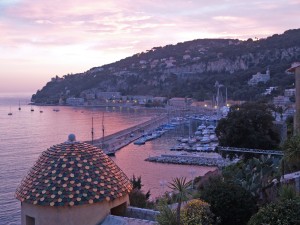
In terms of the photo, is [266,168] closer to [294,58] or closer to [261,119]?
[261,119]

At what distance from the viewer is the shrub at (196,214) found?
25.7 feet

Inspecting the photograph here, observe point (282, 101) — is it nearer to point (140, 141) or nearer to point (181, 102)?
A: point (140, 141)

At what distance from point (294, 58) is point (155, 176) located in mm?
89417

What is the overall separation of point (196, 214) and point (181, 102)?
362ft

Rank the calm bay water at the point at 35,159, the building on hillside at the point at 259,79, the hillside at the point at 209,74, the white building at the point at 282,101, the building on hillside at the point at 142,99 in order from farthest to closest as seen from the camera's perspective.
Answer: the building on hillside at the point at 142,99, the hillside at the point at 209,74, the building on hillside at the point at 259,79, the white building at the point at 282,101, the calm bay water at the point at 35,159

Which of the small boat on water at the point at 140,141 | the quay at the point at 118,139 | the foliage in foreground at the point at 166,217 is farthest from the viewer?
the small boat on water at the point at 140,141

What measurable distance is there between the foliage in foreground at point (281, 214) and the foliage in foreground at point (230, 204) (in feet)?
6.80

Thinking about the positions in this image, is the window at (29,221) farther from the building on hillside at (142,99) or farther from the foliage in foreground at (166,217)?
the building on hillside at (142,99)

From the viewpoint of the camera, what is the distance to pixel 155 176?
35.0 m

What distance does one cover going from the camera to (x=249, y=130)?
25219mm

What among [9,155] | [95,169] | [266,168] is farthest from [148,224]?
[9,155]

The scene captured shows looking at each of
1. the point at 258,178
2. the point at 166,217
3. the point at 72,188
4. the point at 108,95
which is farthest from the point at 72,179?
the point at 108,95

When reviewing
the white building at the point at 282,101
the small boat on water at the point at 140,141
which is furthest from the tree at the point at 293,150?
the white building at the point at 282,101

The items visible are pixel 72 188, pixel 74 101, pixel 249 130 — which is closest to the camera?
pixel 72 188
